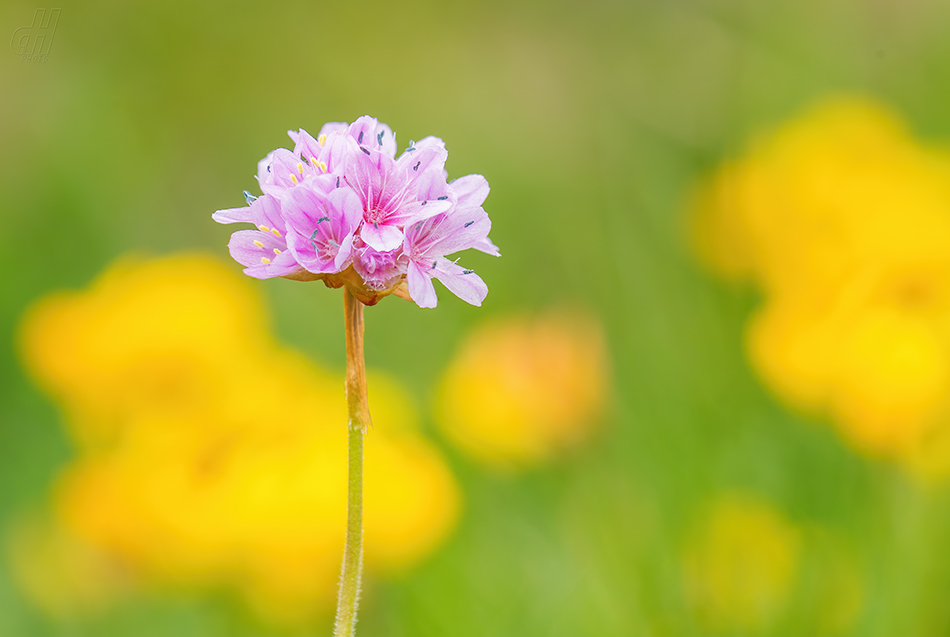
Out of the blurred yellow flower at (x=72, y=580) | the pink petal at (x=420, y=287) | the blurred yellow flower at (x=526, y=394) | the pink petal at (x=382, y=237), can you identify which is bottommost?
the blurred yellow flower at (x=72, y=580)

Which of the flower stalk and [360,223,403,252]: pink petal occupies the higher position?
[360,223,403,252]: pink petal

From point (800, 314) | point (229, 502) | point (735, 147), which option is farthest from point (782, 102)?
point (229, 502)

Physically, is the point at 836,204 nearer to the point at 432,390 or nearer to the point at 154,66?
the point at 432,390

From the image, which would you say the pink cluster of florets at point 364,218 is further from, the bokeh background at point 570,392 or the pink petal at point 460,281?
the bokeh background at point 570,392

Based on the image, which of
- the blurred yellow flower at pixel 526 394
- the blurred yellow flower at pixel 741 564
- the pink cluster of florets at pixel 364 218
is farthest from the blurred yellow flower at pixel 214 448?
the pink cluster of florets at pixel 364 218

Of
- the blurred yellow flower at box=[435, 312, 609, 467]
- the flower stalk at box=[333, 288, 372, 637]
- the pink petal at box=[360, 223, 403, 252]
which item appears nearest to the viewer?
the flower stalk at box=[333, 288, 372, 637]

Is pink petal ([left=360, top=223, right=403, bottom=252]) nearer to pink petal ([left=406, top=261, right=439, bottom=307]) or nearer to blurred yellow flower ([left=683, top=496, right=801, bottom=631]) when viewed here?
pink petal ([left=406, top=261, right=439, bottom=307])

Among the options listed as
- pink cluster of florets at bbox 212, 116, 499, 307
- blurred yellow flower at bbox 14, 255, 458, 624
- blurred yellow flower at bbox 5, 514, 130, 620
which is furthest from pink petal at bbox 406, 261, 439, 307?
blurred yellow flower at bbox 5, 514, 130, 620
